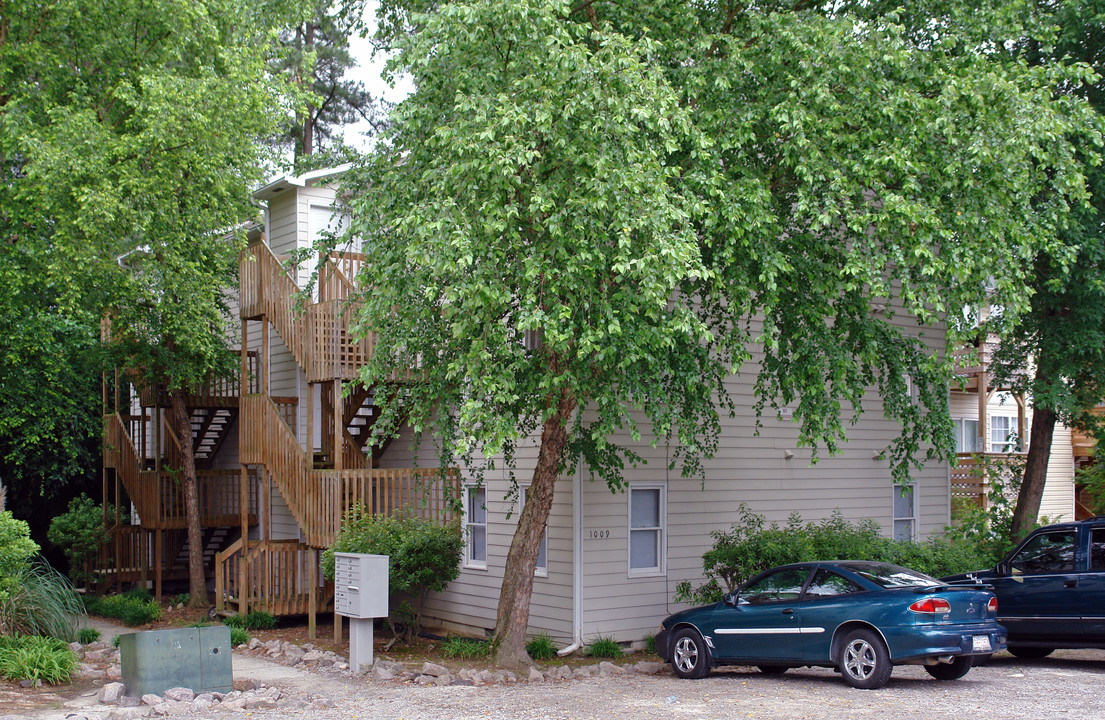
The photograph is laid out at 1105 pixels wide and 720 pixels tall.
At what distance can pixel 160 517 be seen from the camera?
20.1m

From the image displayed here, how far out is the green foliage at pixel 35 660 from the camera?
A: 460 inches

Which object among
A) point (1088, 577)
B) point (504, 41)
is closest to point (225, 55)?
point (504, 41)

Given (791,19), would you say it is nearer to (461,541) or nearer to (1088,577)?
(1088,577)

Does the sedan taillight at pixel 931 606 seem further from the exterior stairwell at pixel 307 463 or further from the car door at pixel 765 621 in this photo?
the exterior stairwell at pixel 307 463

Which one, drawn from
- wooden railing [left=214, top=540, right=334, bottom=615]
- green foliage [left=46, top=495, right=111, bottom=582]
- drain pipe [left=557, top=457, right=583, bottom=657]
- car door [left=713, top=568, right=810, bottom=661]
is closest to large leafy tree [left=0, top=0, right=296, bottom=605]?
wooden railing [left=214, top=540, right=334, bottom=615]

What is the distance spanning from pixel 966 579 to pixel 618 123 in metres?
7.26

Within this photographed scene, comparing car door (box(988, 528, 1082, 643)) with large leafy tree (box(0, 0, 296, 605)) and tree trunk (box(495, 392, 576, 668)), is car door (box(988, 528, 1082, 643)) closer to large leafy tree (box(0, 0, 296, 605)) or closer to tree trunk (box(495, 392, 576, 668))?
tree trunk (box(495, 392, 576, 668))

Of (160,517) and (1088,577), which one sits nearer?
(1088,577)

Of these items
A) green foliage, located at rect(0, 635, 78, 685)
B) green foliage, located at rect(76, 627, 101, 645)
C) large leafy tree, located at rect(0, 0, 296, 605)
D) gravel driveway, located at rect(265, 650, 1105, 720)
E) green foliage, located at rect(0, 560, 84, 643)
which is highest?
large leafy tree, located at rect(0, 0, 296, 605)

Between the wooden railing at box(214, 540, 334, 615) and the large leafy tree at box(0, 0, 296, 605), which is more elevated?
the large leafy tree at box(0, 0, 296, 605)

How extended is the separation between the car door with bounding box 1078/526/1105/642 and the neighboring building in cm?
233

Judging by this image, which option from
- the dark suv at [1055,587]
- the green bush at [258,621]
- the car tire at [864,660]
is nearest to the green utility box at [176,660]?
the green bush at [258,621]

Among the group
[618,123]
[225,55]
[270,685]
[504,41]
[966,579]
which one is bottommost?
[270,685]

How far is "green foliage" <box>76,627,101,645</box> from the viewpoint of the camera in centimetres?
1470
